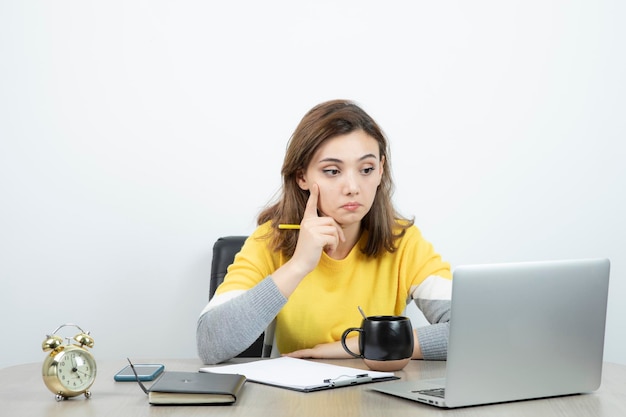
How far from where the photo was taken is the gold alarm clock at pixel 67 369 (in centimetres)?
124

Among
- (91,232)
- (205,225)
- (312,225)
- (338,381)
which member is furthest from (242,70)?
(338,381)

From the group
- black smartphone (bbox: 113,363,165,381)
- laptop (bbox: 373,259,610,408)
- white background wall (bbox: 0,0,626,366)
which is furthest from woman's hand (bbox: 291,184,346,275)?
white background wall (bbox: 0,0,626,366)

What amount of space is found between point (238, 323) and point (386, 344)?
372 mm

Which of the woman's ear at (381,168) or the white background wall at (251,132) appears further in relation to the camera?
the white background wall at (251,132)

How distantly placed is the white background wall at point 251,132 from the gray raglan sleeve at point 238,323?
0.83 metres

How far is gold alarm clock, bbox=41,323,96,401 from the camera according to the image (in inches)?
→ 48.9

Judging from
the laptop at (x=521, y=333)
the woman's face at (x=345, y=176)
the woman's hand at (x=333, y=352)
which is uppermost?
the woman's face at (x=345, y=176)

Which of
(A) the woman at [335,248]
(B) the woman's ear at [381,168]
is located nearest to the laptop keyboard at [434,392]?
(A) the woman at [335,248]

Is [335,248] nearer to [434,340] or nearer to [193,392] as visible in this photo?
[434,340]

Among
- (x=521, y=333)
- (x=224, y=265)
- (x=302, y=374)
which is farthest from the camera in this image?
(x=224, y=265)

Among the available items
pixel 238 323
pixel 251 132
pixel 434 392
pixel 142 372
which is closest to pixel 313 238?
pixel 238 323

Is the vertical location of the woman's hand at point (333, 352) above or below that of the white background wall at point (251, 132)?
below

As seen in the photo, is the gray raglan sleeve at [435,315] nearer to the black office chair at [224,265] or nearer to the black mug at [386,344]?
the black mug at [386,344]

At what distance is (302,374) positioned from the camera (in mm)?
1395
